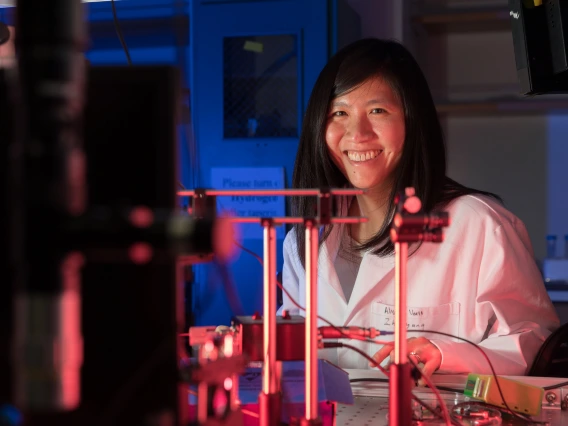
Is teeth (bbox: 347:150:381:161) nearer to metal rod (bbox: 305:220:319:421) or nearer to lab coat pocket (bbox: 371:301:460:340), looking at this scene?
lab coat pocket (bbox: 371:301:460:340)

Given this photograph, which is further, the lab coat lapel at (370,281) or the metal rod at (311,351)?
the lab coat lapel at (370,281)

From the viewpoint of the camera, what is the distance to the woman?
175cm

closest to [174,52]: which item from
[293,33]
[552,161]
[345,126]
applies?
[293,33]

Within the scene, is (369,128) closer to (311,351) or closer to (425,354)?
(425,354)

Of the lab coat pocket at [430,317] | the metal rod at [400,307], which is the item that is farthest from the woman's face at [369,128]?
the metal rod at [400,307]

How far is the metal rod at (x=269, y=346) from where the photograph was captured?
2.66 ft

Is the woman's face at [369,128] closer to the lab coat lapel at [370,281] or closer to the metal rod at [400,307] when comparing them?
the lab coat lapel at [370,281]

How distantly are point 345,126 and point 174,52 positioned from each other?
163 cm

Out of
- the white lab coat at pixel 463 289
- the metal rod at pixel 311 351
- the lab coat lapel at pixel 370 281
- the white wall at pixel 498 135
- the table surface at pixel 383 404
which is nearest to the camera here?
the metal rod at pixel 311 351

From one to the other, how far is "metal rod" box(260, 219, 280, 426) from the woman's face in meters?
1.10

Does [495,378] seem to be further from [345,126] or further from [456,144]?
[456,144]

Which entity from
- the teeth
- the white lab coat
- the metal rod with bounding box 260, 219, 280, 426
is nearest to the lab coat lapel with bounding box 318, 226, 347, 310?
the white lab coat

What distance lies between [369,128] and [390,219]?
0.25 meters

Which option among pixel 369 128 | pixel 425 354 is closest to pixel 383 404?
pixel 425 354
